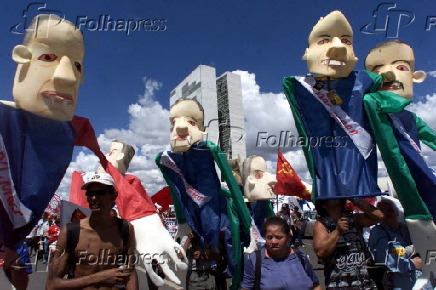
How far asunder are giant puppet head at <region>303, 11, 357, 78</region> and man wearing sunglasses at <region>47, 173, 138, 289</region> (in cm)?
194

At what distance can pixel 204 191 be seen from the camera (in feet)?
14.2

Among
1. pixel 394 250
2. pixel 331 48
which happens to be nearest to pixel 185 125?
pixel 331 48

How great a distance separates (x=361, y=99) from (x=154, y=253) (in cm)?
214

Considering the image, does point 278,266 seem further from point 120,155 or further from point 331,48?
point 120,155

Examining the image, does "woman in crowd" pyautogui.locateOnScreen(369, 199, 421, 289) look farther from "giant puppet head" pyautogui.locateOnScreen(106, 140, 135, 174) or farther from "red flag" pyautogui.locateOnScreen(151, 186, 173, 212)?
"giant puppet head" pyautogui.locateOnScreen(106, 140, 135, 174)

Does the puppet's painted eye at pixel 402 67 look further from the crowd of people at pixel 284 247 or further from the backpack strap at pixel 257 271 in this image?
the backpack strap at pixel 257 271

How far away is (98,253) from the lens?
2.40 metres

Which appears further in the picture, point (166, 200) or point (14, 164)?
point (166, 200)

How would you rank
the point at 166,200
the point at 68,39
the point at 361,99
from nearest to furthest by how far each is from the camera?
the point at 68,39, the point at 361,99, the point at 166,200

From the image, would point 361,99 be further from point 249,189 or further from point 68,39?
point 249,189

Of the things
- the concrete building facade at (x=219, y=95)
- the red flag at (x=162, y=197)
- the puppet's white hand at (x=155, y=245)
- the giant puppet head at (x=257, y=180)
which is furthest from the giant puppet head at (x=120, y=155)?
the concrete building facade at (x=219, y=95)

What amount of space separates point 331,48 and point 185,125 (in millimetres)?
1829

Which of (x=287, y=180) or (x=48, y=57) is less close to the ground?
(x=48, y=57)

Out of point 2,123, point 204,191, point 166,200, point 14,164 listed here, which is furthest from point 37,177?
point 166,200
